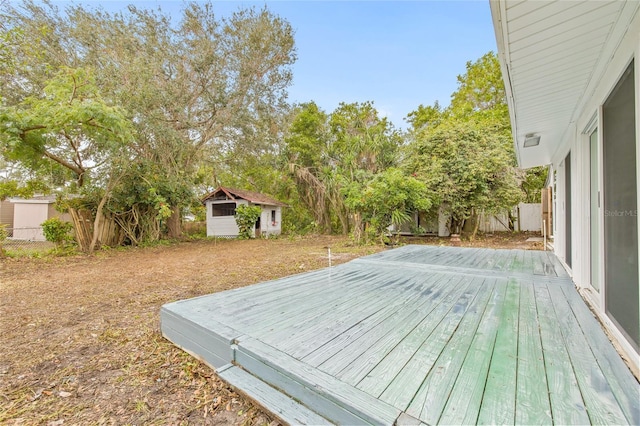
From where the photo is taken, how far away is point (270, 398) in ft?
5.01

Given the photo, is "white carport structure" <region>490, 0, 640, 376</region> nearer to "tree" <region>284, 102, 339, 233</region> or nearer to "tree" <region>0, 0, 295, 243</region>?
"tree" <region>0, 0, 295, 243</region>

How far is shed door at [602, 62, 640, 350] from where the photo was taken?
1.58 metres

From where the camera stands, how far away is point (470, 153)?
9.29m

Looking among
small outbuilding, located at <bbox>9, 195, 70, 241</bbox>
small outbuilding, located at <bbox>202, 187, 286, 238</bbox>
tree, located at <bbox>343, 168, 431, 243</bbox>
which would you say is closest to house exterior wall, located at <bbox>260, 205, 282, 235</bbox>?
small outbuilding, located at <bbox>202, 187, 286, 238</bbox>

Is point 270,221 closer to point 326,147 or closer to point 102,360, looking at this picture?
point 326,147

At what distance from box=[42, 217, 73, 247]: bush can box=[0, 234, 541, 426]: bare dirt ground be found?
12.6 feet

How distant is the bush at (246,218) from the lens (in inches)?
510

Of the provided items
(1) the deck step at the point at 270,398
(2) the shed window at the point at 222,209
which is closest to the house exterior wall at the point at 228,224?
(2) the shed window at the point at 222,209

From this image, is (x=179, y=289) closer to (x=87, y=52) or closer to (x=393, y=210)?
(x=393, y=210)

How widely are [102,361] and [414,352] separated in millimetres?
2405

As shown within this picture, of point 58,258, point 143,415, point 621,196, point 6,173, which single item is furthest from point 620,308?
point 6,173

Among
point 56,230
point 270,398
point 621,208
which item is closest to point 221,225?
point 56,230

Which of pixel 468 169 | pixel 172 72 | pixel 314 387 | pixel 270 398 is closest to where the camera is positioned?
pixel 314 387

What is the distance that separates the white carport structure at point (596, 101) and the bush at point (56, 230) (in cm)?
1090
